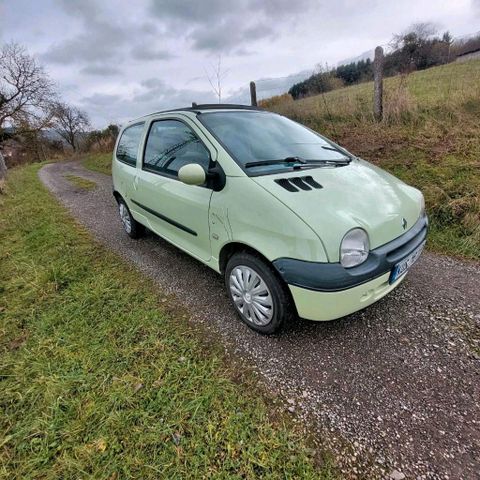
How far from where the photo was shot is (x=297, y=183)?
81.4 inches

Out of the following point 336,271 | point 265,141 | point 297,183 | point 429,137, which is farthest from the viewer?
point 429,137

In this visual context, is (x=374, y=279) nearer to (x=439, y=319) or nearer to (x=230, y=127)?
(x=439, y=319)

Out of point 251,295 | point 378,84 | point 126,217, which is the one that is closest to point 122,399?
point 251,295

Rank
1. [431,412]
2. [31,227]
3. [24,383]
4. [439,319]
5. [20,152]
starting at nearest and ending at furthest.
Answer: [431,412], [24,383], [439,319], [31,227], [20,152]

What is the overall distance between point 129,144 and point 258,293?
9.34 feet

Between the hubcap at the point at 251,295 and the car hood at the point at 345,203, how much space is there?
58 centimetres

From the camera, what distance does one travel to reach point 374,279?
1.87 metres

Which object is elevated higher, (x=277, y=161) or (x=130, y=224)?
(x=277, y=161)

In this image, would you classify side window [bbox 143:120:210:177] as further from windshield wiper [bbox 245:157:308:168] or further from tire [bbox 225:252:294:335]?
tire [bbox 225:252:294:335]

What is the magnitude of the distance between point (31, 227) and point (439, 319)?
589cm

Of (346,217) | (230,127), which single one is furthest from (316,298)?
(230,127)

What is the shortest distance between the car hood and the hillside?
5.61 ft

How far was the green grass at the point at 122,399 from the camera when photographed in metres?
1.49

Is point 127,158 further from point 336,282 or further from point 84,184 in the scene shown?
point 84,184
